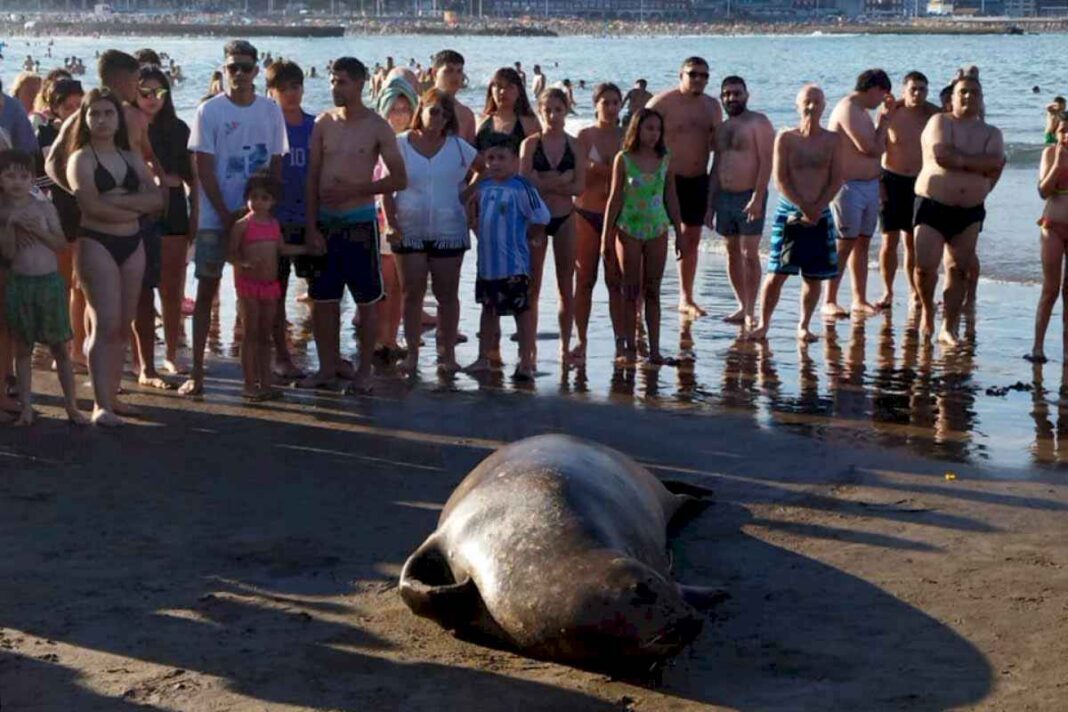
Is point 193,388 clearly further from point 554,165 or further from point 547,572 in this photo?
point 547,572

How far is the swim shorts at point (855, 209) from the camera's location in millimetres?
14492

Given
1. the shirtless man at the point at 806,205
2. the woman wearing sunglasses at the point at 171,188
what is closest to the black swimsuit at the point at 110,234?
the woman wearing sunglasses at the point at 171,188

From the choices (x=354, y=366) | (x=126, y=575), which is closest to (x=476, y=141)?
(x=354, y=366)

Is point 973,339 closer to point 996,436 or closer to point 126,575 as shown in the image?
point 996,436

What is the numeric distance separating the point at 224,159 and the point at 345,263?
3.23ft

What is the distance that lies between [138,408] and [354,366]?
1.94m

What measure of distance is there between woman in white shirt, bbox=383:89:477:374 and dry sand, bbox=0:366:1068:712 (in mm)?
1083

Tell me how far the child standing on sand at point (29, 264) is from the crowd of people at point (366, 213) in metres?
0.01

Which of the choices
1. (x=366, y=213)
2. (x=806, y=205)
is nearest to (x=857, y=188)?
A: (x=806, y=205)

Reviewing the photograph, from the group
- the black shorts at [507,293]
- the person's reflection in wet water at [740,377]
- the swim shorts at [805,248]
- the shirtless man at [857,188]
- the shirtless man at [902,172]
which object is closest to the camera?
the person's reflection in wet water at [740,377]

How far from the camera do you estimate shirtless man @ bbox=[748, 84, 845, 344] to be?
42.4 feet

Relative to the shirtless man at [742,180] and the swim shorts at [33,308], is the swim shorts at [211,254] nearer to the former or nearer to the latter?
the swim shorts at [33,308]

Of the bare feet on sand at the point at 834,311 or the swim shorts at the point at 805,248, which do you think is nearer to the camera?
the swim shorts at the point at 805,248

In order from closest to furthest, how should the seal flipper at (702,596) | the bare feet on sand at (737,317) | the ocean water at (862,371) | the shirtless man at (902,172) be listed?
the seal flipper at (702,596) → the ocean water at (862,371) → the bare feet on sand at (737,317) → the shirtless man at (902,172)
